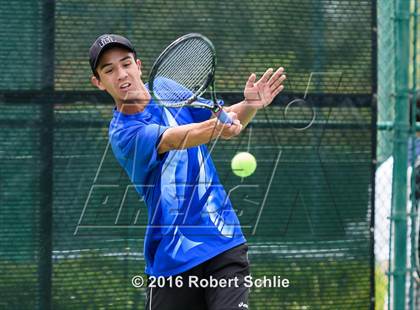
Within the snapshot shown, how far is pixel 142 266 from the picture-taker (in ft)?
→ 14.7

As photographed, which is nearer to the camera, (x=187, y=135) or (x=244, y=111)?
(x=187, y=135)

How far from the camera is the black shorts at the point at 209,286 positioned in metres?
3.55

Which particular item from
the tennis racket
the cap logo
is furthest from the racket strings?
the cap logo

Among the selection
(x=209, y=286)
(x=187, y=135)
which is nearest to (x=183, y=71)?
(x=187, y=135)

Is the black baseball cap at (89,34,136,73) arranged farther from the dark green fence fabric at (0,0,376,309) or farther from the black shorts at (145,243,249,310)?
the black shorts at (145,243,249,310)

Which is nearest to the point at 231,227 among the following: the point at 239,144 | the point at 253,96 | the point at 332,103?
the point at 253,96

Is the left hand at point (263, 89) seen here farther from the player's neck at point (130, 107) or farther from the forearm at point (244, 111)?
the player's neck at point (130, 107)

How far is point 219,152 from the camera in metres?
4.49

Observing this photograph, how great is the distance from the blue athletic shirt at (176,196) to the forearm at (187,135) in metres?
0.09

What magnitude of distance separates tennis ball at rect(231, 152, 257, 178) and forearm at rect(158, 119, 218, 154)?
1.02 m

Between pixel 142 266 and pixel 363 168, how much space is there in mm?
1213

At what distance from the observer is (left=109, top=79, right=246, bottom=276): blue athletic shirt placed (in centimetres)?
360

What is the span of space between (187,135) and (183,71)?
0.50m

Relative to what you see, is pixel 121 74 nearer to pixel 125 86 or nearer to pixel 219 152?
pixel 125 86
